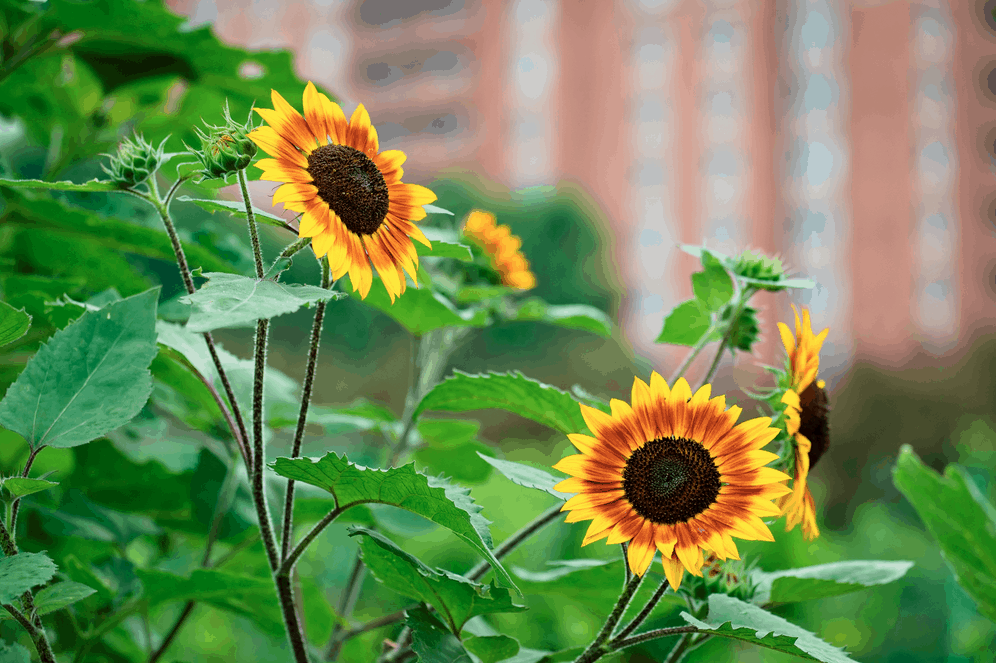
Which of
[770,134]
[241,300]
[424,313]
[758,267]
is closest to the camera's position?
[241,300]

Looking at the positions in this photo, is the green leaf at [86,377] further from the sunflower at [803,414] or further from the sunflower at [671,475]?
the sunflower at [803,414]

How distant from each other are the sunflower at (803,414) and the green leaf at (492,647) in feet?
0.51

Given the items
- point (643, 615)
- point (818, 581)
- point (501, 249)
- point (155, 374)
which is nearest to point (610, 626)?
point (643, 615)

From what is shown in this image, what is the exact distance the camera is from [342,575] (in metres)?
0.85

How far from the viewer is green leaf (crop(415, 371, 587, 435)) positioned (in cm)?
43

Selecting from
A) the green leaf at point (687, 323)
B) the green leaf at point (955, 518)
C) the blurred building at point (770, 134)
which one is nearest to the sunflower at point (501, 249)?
the green leaf at point (687, 323)

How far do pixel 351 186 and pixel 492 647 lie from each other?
233 millimetres

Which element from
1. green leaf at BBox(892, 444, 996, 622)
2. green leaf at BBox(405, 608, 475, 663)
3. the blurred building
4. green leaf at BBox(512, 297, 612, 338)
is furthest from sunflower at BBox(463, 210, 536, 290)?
the blurred building

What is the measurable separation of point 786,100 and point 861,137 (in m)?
1.71

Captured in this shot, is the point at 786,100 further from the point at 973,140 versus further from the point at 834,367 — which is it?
the point at 834,367

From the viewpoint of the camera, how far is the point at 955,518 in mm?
571

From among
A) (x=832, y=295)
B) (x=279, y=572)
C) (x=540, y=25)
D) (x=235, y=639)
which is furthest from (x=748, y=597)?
(x=540, y=25)

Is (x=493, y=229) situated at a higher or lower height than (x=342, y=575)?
higher

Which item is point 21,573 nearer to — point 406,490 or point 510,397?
point 406,490
